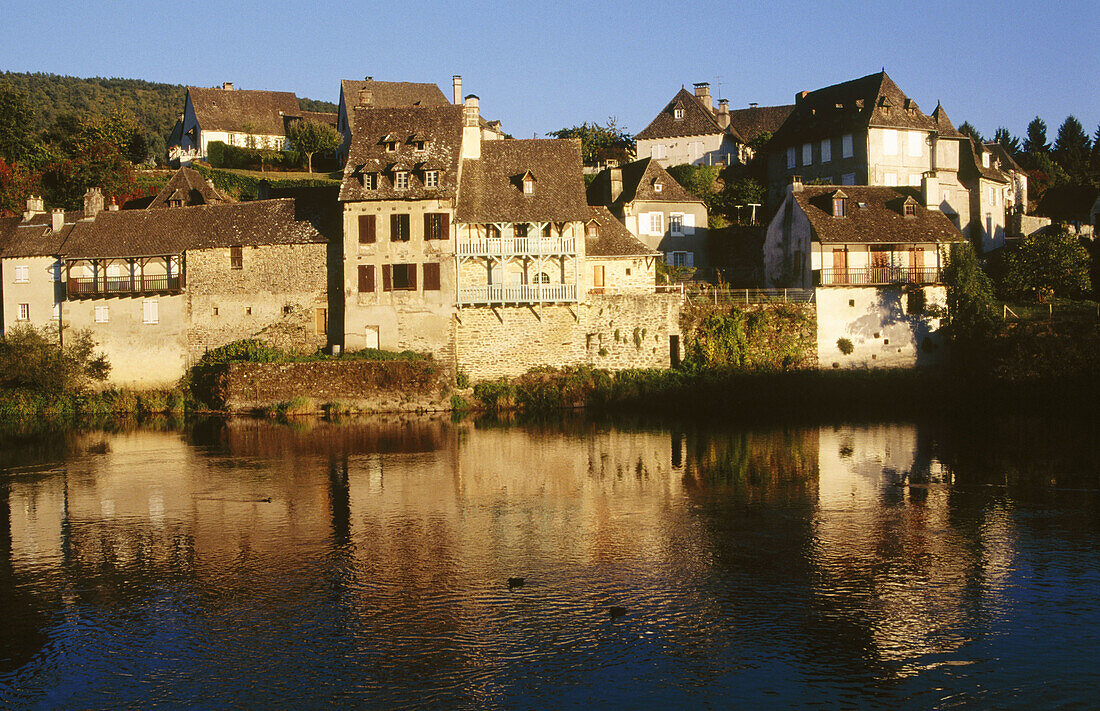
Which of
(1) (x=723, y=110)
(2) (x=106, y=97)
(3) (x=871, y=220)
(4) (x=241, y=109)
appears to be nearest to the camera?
(3) (x=871, y=220)

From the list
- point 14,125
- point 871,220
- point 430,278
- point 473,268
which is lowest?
point 430,278

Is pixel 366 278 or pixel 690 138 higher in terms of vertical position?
pixel 690 138

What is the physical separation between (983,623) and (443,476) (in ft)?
52.1

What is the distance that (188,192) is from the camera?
165 ft

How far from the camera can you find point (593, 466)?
1152 inches

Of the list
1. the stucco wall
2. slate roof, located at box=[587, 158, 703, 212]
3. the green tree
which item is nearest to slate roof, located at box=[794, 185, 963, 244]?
the stucco wall

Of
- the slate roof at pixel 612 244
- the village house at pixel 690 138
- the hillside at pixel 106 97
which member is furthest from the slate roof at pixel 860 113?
the hillside at pixel 106 97

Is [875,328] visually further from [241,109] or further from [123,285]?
[241,109]

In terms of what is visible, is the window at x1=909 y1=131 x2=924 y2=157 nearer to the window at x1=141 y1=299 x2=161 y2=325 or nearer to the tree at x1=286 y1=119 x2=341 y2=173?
the tree at x1=286 y1=119 x2=341 y2=173

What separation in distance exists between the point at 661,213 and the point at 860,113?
526 inches

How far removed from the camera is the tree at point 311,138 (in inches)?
2704

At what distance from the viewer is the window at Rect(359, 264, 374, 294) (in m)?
43.4

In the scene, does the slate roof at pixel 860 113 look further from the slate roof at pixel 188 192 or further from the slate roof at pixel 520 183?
the slate roof at pixel 188 192

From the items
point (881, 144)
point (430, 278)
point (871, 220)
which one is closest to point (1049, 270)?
point (871, 220)
